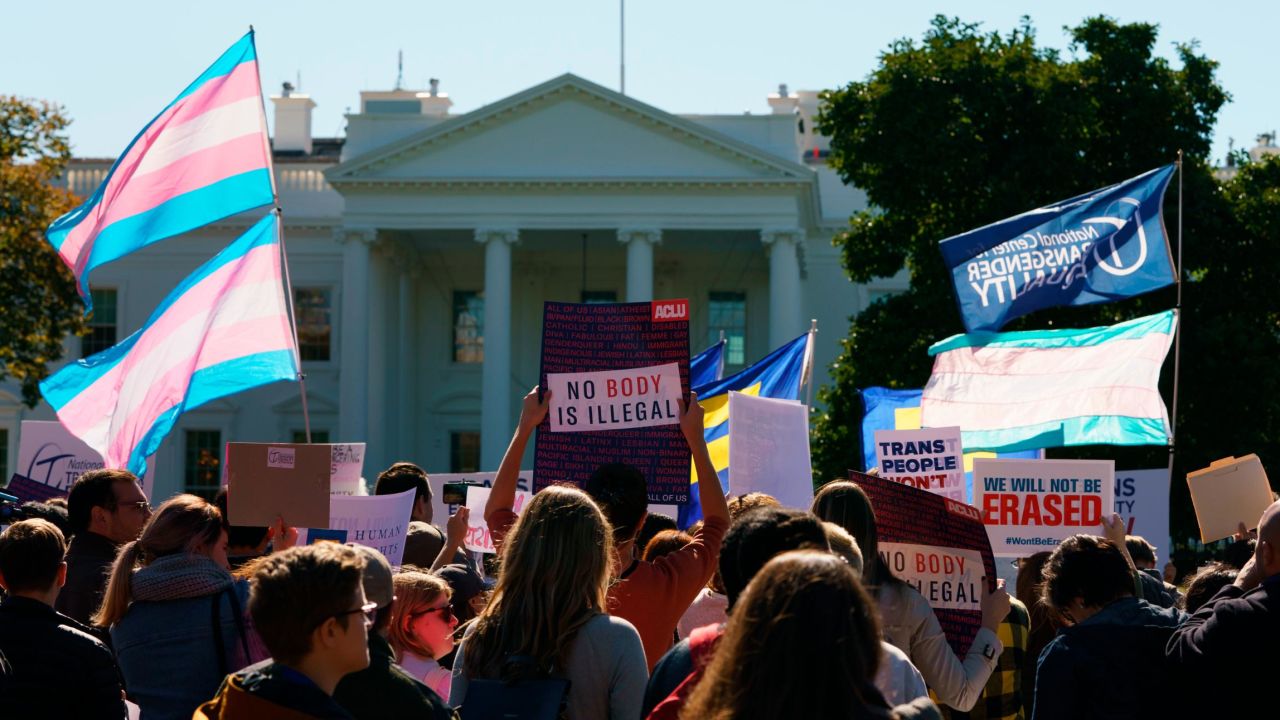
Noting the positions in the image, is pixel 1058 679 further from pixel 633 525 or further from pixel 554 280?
pixel 554 280

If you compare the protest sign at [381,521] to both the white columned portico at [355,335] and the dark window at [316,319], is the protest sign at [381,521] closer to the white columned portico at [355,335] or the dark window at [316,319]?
the white columned portico at [355,335]

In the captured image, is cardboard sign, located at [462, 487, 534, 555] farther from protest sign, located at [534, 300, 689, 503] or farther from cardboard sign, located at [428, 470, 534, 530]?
protest sign, located at [534, 300, 689, 503]

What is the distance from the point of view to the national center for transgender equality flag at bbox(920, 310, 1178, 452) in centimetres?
1132

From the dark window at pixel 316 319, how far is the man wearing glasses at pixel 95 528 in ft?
127

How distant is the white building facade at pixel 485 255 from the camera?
40.9m

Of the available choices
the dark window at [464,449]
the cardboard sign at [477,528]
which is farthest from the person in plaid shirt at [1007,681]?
the dark window at [464,449]

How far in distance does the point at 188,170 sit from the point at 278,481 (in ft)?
14.1

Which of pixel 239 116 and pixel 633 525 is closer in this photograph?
pixel 633 525

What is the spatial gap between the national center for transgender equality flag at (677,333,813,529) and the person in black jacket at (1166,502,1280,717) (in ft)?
24.5

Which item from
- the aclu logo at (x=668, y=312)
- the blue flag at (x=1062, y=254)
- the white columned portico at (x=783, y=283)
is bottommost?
the aclu logo at (x=668, y=312)

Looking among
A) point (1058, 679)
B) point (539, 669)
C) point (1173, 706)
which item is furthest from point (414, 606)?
point (1173, 706)

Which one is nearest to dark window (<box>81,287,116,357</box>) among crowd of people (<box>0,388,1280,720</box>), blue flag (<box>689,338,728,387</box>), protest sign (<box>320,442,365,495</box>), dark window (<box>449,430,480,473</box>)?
dark window (<box>449,430,480,473</box>)

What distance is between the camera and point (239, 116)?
10680mm

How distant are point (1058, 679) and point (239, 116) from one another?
7.21m
